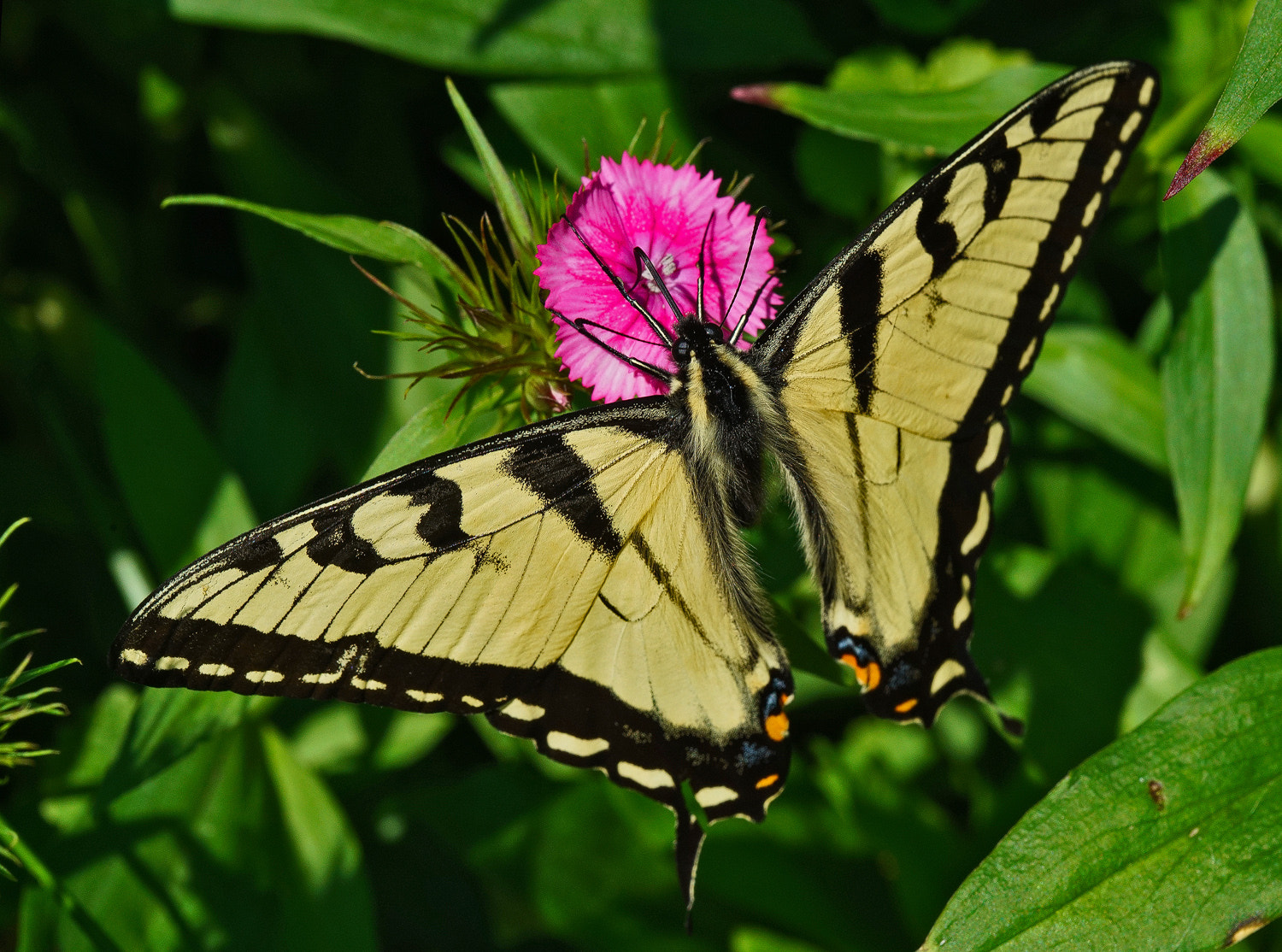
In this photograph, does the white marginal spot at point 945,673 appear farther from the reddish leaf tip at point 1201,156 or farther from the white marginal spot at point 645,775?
the reddish leaf tip at point 1201,156

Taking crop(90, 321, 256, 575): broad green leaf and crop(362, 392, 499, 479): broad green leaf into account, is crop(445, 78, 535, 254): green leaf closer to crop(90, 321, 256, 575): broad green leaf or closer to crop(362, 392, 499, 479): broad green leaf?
crop(362, 392, 499, 479): broad green leaf

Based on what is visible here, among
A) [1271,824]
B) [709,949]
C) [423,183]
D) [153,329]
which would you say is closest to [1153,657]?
[1271,824]

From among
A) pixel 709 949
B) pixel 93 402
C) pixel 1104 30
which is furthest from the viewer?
pixel 93 402

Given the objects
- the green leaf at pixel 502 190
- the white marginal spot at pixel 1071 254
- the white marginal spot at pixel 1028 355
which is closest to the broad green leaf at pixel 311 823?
the green leaf at pixel 502 190

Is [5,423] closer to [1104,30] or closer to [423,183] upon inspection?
[423,183]

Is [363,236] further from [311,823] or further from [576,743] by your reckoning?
[311,823]

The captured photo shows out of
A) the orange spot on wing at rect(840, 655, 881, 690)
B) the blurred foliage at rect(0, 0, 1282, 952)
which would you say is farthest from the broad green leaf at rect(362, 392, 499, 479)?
the orange spot on wing at rect(840, 655, 881, 690)

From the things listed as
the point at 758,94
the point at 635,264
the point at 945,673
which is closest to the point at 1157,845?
the point at 945,673
